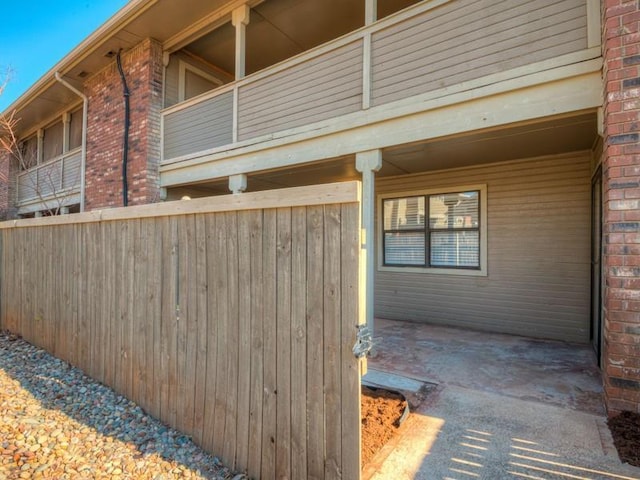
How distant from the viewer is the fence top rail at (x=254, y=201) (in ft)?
6.13

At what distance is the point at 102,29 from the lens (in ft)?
21.5

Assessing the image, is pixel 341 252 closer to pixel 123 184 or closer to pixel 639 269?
pixel 639 269

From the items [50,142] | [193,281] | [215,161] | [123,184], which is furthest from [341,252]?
[50,142]

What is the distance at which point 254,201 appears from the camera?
228 cm

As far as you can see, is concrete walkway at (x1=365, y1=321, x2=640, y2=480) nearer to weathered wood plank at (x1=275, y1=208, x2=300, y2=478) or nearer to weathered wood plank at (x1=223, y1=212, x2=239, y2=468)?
weathered wood plank at (x1=275, y1=208, x2=300, y2=478)

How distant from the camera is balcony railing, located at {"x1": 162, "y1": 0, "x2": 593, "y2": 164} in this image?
3342 millimetres

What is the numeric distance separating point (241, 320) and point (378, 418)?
4.62 feet

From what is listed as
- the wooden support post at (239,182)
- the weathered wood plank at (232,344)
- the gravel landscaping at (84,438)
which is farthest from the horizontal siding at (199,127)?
the gravel landscaping at (84,438)

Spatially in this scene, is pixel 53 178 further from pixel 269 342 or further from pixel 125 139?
pixel 269 342

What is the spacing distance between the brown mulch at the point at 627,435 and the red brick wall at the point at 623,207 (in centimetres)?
A: 7

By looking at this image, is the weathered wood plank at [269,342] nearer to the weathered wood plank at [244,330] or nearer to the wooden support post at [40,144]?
the weathered wood plank at [244,330]

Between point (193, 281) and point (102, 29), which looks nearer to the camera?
point (193, 281)

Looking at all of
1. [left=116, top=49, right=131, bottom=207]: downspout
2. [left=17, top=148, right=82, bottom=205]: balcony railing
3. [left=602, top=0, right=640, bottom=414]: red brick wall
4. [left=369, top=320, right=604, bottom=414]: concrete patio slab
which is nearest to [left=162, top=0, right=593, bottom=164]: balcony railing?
[left=602, top=0, right=640, bottom=414]: red brick wall

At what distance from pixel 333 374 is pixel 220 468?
3.81ft
